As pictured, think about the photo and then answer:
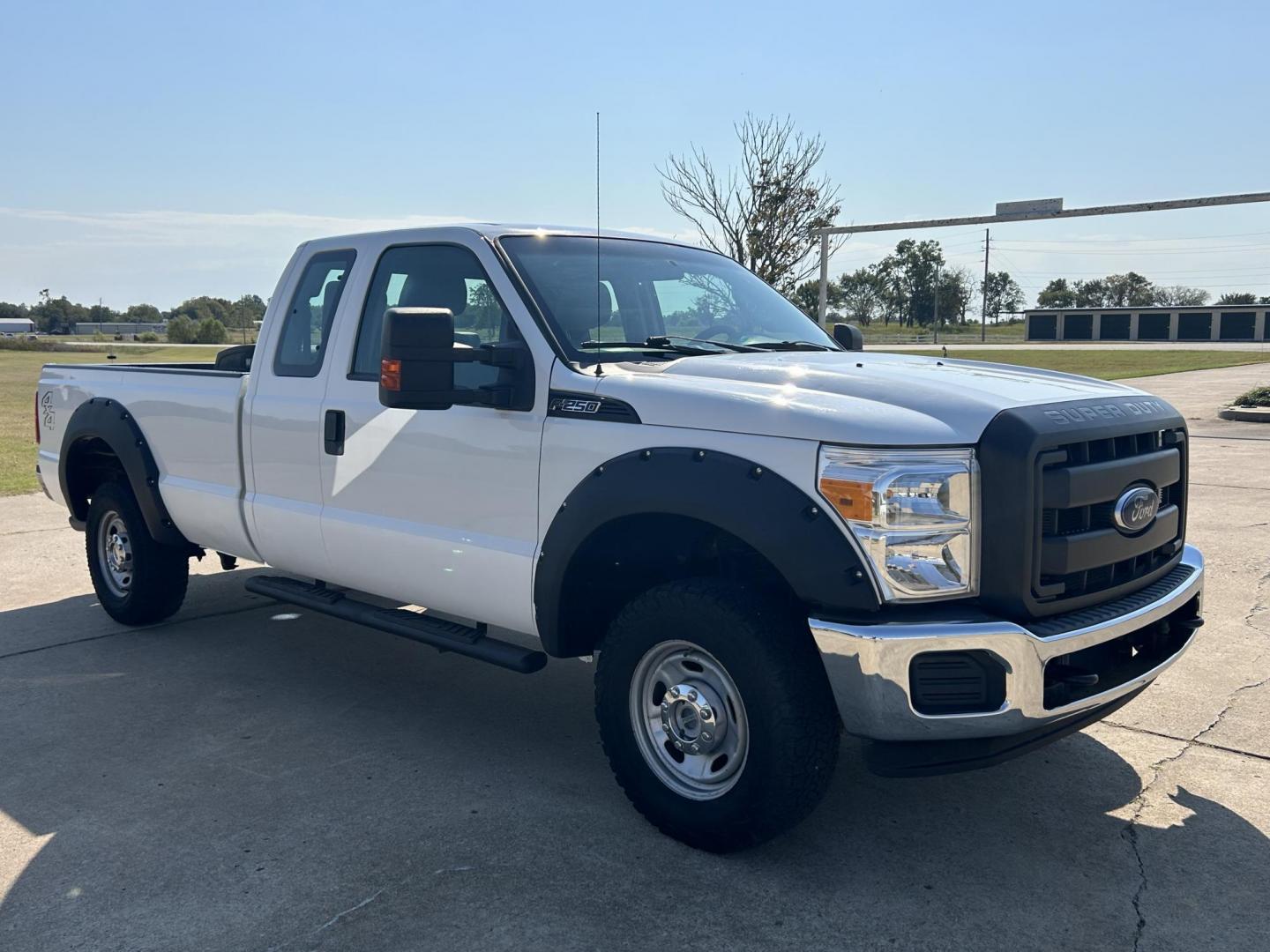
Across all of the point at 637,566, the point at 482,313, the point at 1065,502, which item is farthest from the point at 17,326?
the point at 1065,502

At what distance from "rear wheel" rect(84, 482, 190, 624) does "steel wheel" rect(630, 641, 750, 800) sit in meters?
3.61

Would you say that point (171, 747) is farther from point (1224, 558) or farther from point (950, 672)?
point (1224, 558)

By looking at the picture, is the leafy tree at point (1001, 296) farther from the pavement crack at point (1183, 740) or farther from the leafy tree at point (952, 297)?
the pavement crack at point (1183, 740)

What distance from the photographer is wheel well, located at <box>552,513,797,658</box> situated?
3.68 m

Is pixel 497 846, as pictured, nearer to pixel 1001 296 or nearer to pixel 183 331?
pixel 183 331

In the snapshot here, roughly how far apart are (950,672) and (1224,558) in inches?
210

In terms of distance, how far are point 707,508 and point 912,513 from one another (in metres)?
0.61

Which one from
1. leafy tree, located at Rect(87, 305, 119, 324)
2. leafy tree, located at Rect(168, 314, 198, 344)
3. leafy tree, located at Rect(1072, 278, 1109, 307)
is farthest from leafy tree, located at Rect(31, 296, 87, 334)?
leafy tree, located at Rect(1072, 278, 1109, 307)

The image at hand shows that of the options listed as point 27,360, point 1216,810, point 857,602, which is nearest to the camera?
point 857,602

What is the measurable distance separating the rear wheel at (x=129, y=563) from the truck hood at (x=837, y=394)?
3.49 meters

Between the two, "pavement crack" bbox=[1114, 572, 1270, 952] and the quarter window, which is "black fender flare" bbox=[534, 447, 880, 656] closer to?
"pavement crack" bbox=[1114, 572, 1270, 952]

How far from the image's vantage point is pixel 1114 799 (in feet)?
13.1

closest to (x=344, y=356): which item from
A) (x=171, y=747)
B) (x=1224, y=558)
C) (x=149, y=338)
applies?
(x=171, y=747)

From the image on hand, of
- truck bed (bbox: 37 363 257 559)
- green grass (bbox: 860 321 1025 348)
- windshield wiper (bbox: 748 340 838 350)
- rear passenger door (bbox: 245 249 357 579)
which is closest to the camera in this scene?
windshield wiper (bbox: 748 340 838 350)
